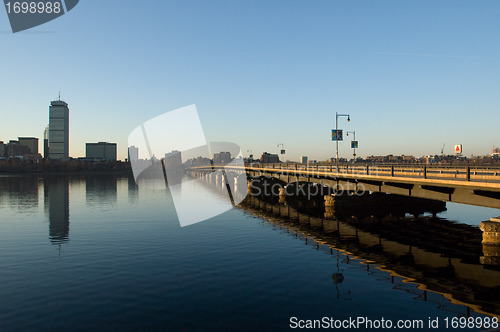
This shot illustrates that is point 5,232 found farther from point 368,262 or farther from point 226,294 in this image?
point 368,262

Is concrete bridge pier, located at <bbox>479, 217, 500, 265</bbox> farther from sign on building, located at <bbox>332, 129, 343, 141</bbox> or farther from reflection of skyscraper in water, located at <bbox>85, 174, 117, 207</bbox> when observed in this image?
reflection of skyscraper in water, located at <bbox>85, 174, 117, 207</bbox>

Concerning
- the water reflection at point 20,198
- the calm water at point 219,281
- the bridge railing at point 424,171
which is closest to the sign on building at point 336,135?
the bridge railing at point 424,171

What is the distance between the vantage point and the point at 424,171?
3200 centimetres

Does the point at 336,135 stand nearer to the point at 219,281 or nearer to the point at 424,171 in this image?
the point at 424,171

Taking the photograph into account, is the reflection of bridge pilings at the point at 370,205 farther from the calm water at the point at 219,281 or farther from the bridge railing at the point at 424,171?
the calm water at the point at 219,281

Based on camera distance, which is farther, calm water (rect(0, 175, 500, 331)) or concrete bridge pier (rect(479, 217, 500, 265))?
concrete bridge pier (rect(479, 217, 500, 265))

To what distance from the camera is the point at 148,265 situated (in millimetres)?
23266

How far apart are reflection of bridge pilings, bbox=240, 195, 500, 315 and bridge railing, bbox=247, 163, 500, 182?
5.68 meters

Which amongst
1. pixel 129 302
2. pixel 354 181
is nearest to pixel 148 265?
pixel 129 302

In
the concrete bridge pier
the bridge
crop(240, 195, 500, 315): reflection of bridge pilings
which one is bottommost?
crop(240, 195, 500, 315): reflection of bridge pilings

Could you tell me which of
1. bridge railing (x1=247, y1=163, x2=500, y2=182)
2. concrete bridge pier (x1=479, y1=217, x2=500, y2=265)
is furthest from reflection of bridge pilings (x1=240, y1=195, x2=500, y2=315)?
bridge railing (x1=247, y1=163, x2=500, y2=182)

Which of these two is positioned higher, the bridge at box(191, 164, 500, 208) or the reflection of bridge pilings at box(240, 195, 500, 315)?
the bridge at box(191, 164, 500, 208)

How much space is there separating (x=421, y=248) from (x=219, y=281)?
695 inches

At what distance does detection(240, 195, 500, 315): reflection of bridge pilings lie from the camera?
18906 mm
